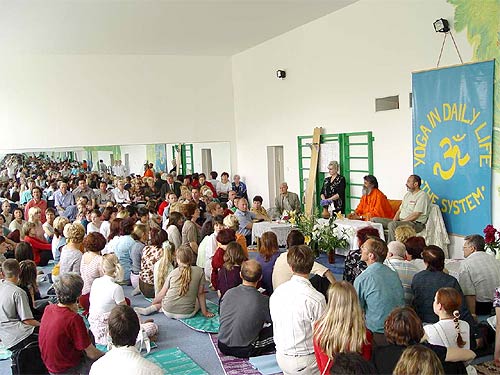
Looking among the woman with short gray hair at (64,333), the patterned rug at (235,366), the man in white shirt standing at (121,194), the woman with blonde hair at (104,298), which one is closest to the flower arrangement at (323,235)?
the patterned rug at (235,366)

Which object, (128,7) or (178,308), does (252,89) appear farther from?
(178,308)

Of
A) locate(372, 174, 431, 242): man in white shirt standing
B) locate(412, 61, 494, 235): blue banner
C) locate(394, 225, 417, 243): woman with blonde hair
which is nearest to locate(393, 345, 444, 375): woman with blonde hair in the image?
locate(394, 225, 417, 243): woman with blonde hair

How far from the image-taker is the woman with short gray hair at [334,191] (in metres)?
9.89

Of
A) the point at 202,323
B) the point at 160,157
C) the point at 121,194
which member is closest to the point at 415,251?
the point at 202,323

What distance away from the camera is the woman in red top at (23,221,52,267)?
27.1 feet

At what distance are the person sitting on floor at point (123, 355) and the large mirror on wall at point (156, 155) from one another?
34.1 feet

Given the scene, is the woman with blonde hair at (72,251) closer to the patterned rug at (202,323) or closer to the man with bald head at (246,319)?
the patterned rug at (202,323)

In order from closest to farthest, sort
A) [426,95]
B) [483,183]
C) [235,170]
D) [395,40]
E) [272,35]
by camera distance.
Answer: [483,183] → [426,95] → [395,40] → [272,35] → [235,170]

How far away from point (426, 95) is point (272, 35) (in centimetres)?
509

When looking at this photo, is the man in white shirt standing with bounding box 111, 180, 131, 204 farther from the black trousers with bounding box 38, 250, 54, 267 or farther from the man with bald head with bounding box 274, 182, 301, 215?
the man with bald head with bounding box 274, 182, 301, 215

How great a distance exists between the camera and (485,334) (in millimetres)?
4605

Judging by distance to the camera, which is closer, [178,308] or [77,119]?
[178,308]

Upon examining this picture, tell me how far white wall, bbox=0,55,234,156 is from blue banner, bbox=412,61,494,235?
7309 millimetres

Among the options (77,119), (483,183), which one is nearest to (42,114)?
(77,119)
